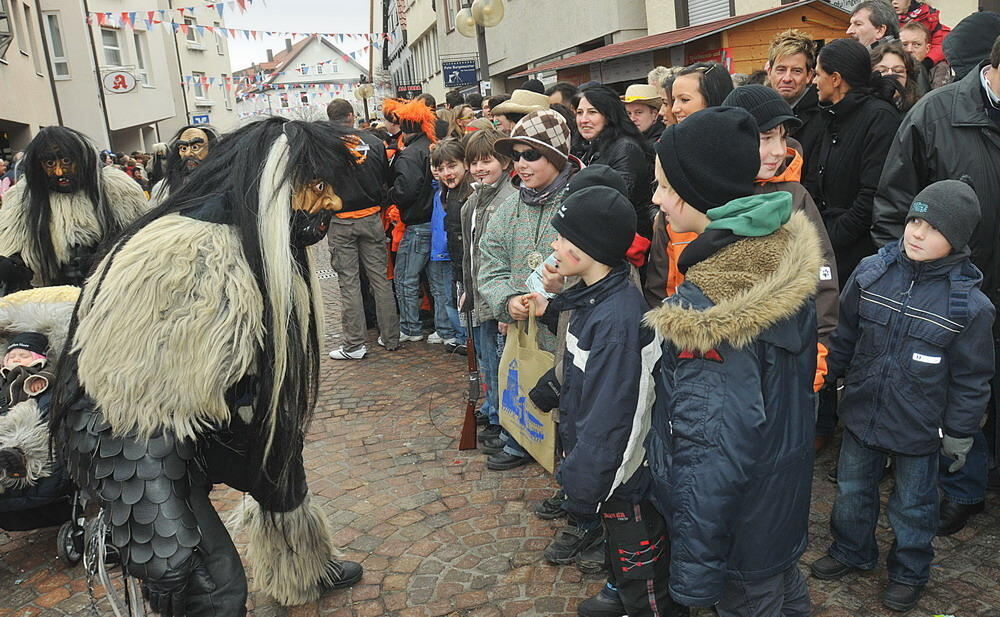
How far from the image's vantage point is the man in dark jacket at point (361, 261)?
277 inches

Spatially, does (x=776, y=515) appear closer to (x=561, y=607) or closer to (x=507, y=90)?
(x=561, y=607)

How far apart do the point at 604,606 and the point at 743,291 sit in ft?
5.49

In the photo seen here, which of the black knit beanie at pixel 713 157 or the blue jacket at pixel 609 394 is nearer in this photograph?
the black knit beanie at pixel 713 157

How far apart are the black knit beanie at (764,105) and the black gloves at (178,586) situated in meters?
2.80

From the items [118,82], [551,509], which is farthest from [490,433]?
[118,82]

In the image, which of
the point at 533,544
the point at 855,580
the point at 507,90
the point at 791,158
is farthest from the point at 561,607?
the point at 507,90

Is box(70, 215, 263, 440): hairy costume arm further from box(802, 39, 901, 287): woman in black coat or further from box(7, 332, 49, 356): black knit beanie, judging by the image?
box(802, 39, 901, 287): woman in black coat

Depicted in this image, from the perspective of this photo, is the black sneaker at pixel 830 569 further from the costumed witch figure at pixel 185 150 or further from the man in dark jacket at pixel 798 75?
the costumed witch figure at pixel 185 150

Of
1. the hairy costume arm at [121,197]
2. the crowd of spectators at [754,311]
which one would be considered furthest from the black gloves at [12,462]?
the crowd of spectators at [754,311]

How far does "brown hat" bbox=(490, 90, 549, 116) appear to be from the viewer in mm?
5961

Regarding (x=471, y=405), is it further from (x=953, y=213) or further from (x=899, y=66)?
(x=899, y=66)

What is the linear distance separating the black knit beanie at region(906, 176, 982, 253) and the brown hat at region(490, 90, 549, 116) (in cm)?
353

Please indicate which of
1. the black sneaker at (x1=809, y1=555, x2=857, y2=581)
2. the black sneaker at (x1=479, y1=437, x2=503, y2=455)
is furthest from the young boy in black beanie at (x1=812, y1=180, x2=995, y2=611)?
the black sneaker at (x1=479, y1=437, x2=503, y2=455)

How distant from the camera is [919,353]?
2.97m
